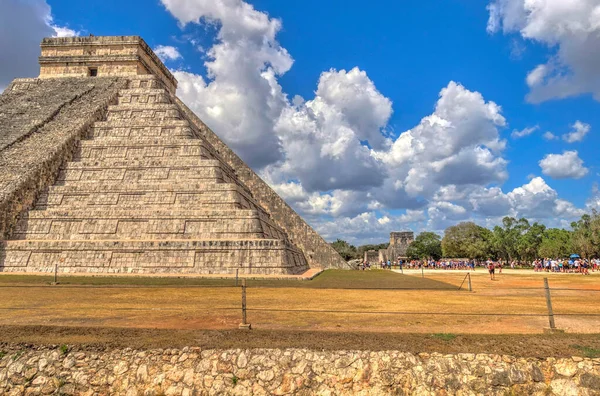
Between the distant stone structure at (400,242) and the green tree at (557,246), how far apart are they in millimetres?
20769

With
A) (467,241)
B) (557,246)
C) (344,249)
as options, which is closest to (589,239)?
(557,246)

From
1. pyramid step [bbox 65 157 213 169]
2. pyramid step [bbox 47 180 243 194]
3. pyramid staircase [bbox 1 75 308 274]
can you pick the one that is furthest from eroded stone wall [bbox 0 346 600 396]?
pyramid step [bbox 65 157 213 169]

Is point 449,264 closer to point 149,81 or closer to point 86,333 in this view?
point 149,81

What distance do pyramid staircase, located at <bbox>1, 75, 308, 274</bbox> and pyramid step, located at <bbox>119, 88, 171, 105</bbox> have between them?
2830mm

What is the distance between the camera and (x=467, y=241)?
55.1 meters

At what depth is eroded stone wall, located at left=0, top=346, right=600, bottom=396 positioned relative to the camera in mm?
5074

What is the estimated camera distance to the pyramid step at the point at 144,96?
Answer: 2503 cm

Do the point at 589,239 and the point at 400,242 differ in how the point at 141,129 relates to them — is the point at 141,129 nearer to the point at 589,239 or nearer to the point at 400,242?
the point at 589,239

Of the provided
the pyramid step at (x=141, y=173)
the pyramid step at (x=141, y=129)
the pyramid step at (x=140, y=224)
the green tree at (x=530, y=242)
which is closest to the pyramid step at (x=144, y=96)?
the pyramid step at (x=141, y=129)

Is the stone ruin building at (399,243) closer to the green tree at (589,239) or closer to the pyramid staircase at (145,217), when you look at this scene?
the green tree at (589,239)

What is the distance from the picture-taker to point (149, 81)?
89.6 ft

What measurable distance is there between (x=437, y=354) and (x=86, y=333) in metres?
5.12

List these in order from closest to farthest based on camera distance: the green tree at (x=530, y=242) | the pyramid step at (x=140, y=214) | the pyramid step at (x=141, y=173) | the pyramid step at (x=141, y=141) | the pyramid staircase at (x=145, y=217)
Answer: the pyramid staircase at (x=145, y=217), the pyramid step at (x=140, y=214), the pyramid step at (x=141, y=173), the pyramid step at (x=141, y=141), the green tree at (x=530, y=242)

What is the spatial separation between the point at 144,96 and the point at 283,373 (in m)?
24.2
